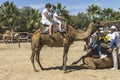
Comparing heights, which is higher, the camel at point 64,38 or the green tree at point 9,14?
the green tree at point 9,14

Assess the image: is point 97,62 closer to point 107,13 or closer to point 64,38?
point 64,38

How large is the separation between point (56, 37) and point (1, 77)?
2727 mm

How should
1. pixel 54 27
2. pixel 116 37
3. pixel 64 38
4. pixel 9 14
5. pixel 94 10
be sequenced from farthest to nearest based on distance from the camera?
1. pixel 94 10
2. pixel 9 14
3. pixel 64 38
4. pixel 54 27
5. pixel 116 37

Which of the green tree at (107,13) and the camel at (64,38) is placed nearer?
the camel at (64,38)

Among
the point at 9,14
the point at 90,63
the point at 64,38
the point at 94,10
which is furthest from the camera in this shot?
the point at 94,10

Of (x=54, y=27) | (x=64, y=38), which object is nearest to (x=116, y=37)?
(x=64, y=38)

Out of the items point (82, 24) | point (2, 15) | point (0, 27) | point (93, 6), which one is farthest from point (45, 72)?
point (82, 24)

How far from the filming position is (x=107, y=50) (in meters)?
13.6

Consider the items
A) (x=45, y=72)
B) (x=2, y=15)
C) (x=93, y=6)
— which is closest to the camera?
(x=45, y=72)

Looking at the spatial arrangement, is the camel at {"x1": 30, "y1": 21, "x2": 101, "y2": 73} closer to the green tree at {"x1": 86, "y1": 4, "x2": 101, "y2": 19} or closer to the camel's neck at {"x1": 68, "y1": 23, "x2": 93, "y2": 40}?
the camel's neck at {"x1": 68, "y1": 23, "x2": 93, "y2": 40}

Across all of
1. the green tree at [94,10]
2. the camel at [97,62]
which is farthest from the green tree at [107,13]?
the camel at [97,62]

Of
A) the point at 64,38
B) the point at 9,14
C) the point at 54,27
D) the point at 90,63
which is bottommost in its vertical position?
the point at 90,63

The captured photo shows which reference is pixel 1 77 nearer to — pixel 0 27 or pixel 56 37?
pixel 56 37

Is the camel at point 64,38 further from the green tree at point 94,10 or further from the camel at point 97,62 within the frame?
the green tree at point 94,10
